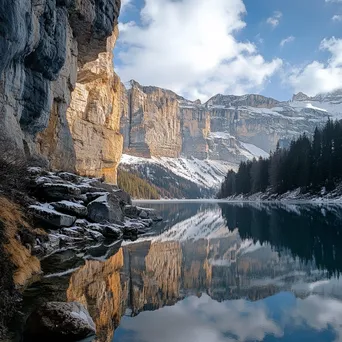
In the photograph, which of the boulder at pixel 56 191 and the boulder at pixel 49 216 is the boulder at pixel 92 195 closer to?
the boulder at pixel 56 191

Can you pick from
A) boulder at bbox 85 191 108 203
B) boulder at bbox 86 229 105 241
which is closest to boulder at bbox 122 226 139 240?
boulder at bbox 85 191 108 203

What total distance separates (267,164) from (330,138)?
23.9m

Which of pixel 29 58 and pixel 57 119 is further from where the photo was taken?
pixel 57 119

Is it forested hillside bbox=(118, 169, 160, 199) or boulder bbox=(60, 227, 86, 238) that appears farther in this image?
forested hillside bbox=(118, 169, 160, 199)

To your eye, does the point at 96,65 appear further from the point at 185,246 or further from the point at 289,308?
the point at 289,308

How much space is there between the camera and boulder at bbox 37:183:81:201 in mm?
22203

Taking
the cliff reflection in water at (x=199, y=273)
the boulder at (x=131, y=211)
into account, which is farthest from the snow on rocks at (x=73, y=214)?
the boulder at (x=131, y=211)

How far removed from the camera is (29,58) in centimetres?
3059

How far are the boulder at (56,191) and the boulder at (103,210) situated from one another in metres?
1.49

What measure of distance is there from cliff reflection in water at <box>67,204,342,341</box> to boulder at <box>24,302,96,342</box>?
60 centimetres

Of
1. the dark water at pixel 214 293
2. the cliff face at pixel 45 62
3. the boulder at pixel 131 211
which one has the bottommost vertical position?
the dark water at pixel 214 293

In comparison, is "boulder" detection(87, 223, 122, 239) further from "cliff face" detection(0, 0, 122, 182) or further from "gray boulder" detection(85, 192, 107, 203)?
"cliff face" detection(0, 0, 122, 182)

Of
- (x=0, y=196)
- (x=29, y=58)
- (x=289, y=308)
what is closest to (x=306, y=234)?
(x=289, y=308)

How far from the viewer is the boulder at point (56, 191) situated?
22.2 meters
